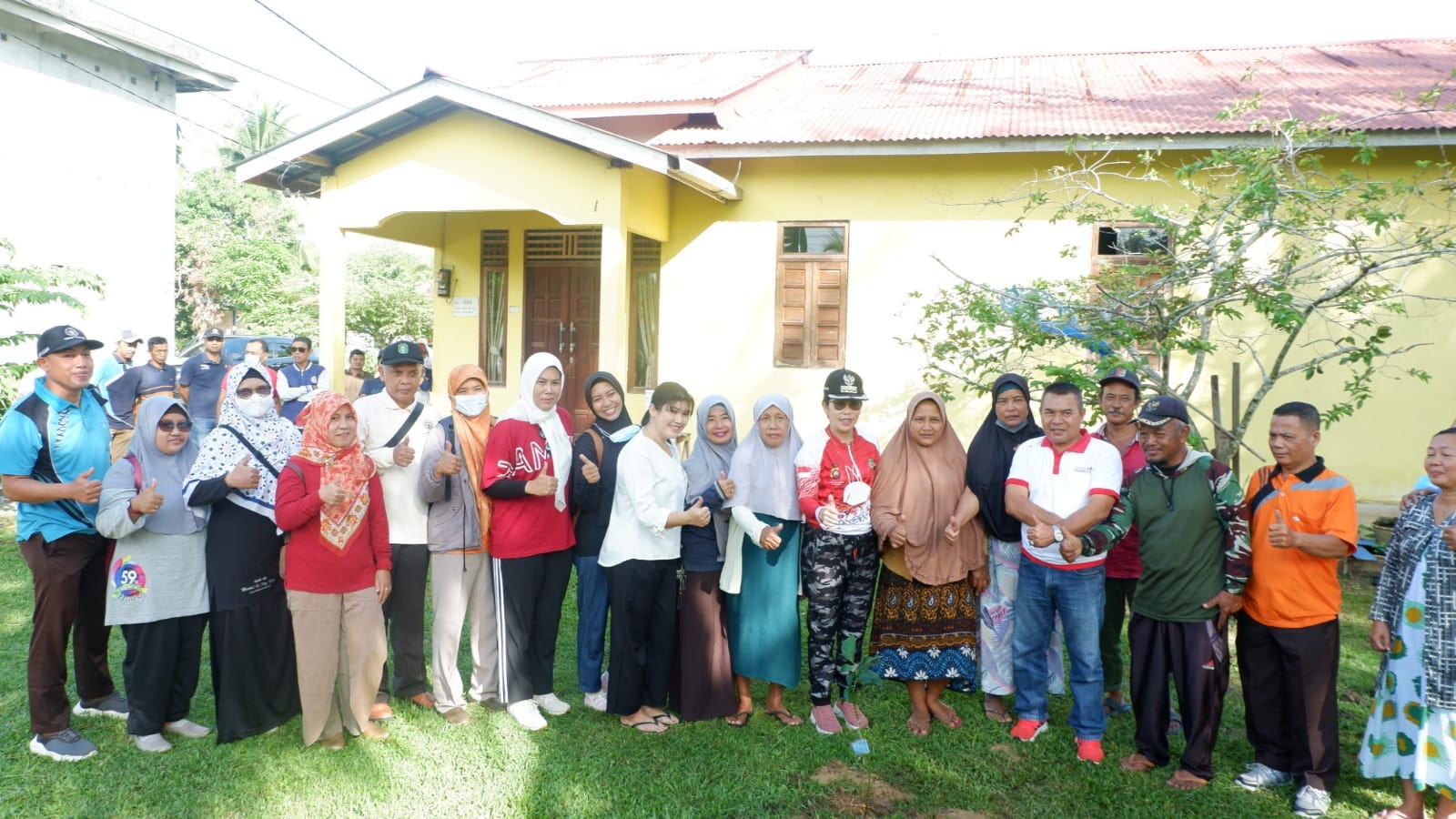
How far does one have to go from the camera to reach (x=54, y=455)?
3924 millimetres

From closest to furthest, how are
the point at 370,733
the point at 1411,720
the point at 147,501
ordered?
1. the point at 1411,720
2. the point at 147,501
3. the point at 370,733

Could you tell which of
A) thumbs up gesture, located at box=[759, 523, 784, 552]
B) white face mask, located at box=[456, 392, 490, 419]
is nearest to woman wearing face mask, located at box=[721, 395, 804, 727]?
thumbs up gesture, located at box=[759, 523, 784, 552]

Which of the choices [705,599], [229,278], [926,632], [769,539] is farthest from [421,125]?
[229,278]

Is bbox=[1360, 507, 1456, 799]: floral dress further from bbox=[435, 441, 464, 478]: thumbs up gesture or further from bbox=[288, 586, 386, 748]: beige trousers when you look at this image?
bbox=[288, 586, 386, 748]: beige trousers

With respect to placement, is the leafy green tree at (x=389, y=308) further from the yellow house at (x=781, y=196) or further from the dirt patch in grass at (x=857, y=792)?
the dirt patch in grass at (x=857, y=792)

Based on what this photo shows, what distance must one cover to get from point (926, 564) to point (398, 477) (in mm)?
2512

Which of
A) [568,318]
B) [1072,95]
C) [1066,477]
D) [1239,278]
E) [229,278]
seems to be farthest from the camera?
[229,278]

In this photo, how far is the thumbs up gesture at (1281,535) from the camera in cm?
358

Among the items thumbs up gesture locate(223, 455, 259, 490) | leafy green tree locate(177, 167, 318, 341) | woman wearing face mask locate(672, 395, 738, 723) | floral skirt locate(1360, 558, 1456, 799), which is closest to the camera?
floral skirt locate(1360, 558, 1456, 799)

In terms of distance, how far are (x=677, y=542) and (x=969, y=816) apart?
1.68 meters

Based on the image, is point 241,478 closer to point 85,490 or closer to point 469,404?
point 85,490

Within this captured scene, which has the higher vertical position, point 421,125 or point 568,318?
point 421,125

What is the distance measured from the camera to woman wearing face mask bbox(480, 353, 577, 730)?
14.1 feet

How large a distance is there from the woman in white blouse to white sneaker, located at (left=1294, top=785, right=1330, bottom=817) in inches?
102
